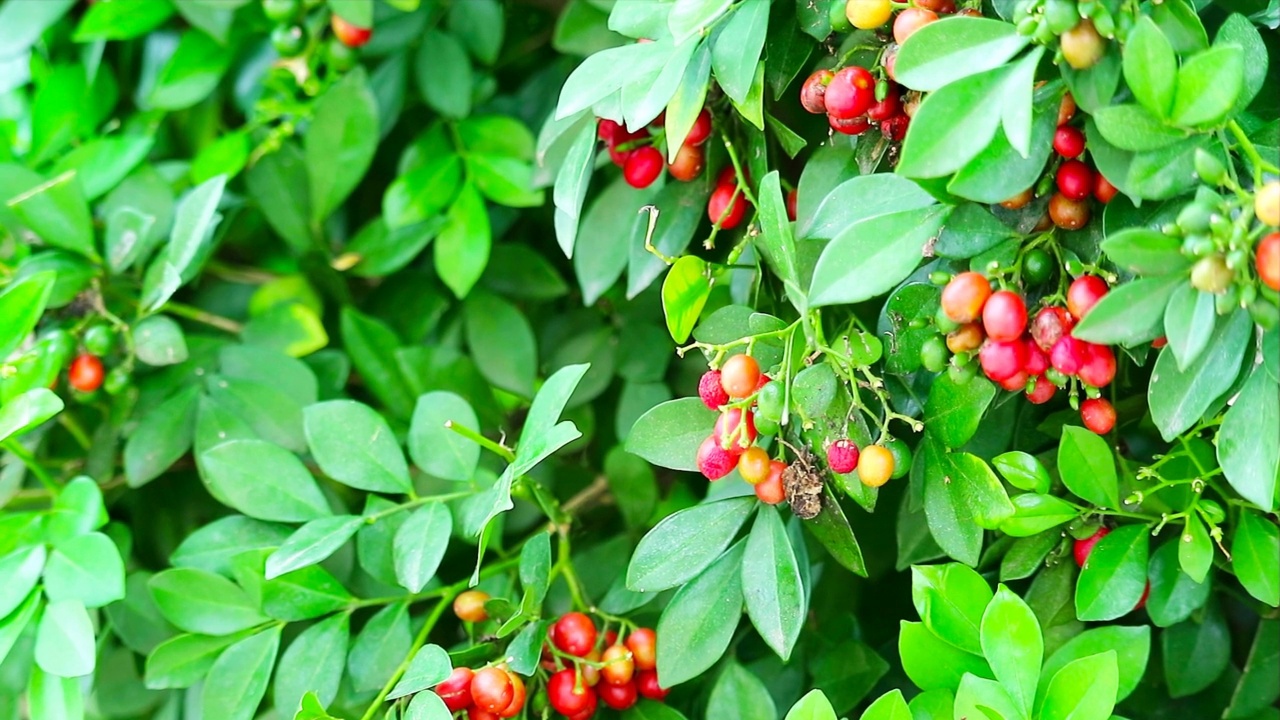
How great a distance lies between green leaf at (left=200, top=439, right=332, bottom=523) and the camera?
0.77 metres

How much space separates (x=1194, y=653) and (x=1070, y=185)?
378 mm

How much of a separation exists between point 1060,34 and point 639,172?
284mm

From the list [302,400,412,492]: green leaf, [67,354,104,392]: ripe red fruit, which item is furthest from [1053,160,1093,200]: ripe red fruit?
[67,354,104,392]: ripe red fruit

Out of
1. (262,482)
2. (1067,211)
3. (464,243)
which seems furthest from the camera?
(464,243)

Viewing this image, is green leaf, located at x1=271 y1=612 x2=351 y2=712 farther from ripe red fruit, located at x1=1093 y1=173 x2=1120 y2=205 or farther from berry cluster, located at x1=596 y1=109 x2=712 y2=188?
ripe red fruit, located at x1=1093 y1=173 x2=1120 y2=205

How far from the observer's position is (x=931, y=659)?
2.06 ft

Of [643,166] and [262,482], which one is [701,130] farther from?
[262,482]

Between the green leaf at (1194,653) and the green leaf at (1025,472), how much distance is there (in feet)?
0.73

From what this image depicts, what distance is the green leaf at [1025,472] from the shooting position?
1.98ft

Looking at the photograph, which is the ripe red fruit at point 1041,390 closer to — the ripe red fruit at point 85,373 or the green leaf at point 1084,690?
the green leaf at point 1084,690

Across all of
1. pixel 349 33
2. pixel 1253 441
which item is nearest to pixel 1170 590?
pixel 1253 441

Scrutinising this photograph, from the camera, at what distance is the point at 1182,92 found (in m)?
0.48

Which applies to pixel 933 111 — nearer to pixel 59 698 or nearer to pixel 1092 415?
pixel 1092 415

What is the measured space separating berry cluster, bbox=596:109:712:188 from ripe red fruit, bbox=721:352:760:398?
172 millimetres
